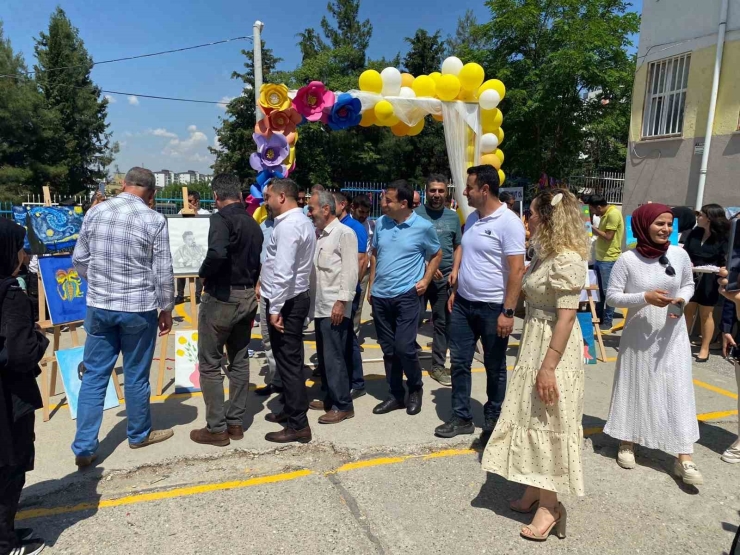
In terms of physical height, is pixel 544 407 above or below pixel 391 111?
below

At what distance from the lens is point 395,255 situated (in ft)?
14.4

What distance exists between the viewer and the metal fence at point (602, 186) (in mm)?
20469

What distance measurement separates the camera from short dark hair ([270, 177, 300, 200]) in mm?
3771

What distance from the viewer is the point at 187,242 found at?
593 cm

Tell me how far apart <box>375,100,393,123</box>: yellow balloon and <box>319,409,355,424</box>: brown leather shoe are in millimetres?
4632

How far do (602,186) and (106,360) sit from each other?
70.6ft

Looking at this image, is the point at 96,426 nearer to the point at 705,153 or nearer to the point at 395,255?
the point at 395,255

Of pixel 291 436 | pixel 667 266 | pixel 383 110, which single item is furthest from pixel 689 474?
pixel 383 110

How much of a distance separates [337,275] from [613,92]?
21216 millimetres

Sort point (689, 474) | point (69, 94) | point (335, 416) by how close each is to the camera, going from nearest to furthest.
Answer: point (689, 474) → point (335, 416) → point (69, 94)

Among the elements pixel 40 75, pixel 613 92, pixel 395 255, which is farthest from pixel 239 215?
pixel 40 75

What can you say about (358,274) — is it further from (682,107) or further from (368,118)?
(682,107)

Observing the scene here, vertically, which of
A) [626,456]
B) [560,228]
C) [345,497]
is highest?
[560,228]

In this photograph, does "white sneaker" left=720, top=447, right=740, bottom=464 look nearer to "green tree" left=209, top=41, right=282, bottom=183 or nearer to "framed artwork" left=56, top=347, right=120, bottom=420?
"framed artwork" left=56, top=347, right=120, bottom=420
